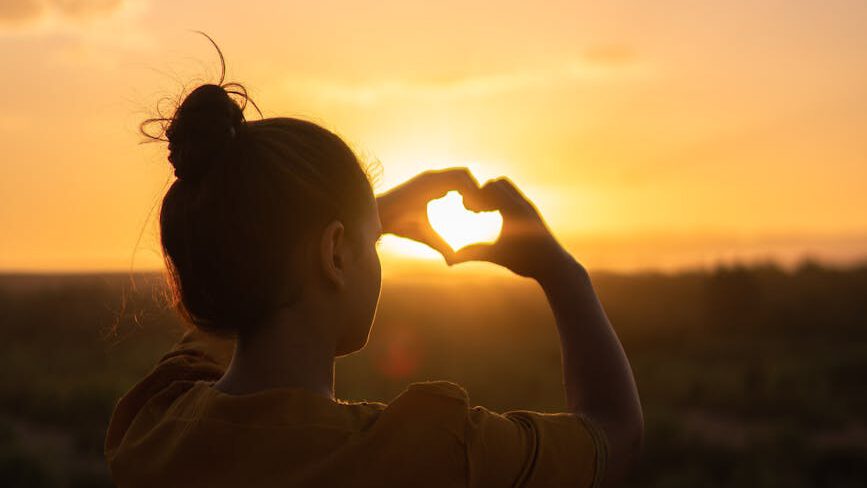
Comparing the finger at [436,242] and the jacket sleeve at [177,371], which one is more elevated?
the finger at [436,242]

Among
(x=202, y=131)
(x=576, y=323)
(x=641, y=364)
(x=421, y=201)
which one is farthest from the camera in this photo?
(x=641, y=364)

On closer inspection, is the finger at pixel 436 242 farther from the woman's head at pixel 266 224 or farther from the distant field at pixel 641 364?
the distant field at pixel 641 364

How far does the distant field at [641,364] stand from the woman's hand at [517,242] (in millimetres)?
622

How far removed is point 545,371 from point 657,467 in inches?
292

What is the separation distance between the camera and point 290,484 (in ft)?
4.53

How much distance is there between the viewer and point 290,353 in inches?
58.7

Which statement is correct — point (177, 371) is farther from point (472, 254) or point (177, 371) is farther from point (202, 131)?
point (472, 254)

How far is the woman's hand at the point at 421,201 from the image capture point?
5.09ft

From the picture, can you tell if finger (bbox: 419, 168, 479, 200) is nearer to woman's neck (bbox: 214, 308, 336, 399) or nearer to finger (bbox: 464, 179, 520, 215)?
finger (bbox: 464, 179, 520, 215)

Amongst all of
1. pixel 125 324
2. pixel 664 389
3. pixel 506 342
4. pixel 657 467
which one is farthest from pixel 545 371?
pixel 125 324

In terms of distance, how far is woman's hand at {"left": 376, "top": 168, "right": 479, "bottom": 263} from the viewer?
1552 mm

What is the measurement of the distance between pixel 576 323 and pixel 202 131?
1.87ft

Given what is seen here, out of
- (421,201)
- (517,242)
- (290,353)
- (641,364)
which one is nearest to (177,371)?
(290,353)

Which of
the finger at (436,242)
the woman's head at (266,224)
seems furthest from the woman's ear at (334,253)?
the finger at (436,242)
